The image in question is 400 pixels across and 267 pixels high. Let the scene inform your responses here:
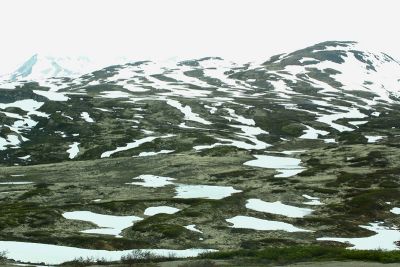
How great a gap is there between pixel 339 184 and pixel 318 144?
6107 centimetres

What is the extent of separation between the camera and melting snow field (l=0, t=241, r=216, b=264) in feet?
148

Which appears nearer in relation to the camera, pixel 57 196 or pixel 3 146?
pixel 57 196

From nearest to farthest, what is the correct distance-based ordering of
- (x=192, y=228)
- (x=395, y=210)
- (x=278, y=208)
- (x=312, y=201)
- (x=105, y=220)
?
(x=192, y=228) → (x=105, y=220) → (x=395, y=210) → (x=278, y=208) → (x=312, y=201)

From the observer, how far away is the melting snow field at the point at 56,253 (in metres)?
45.0

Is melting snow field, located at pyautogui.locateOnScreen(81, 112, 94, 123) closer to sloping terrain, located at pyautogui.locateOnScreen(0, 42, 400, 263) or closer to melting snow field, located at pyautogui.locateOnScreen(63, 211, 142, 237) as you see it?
sloping terrain, located at pyautogui.locateOnScreen(0, 42, 400, 263)

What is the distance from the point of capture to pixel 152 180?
3873 inches

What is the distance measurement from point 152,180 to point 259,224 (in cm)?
4099

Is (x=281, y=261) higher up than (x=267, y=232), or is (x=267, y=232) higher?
(x=281, y=261)

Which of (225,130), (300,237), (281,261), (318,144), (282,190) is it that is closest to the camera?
(281,261)

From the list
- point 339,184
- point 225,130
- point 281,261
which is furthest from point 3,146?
point 281,261

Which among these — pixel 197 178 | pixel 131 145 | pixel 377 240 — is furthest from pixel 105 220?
pixel 131 145

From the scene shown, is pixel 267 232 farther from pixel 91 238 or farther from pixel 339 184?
pixel 339 184

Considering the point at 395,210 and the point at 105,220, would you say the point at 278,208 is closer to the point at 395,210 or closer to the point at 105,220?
the point at 395,210

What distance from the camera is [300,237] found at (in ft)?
181
